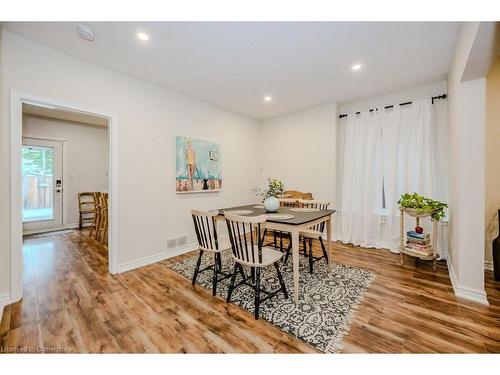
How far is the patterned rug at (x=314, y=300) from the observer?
1.61m

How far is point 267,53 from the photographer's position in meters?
2.38

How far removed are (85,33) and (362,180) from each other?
4.21m

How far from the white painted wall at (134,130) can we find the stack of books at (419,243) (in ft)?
10.0

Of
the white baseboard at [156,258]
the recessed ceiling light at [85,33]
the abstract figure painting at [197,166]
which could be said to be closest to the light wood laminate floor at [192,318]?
the white baseboard at [156,258]

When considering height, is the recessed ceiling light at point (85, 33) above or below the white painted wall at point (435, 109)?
above

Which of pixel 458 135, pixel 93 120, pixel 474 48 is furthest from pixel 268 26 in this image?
pixel 93 120

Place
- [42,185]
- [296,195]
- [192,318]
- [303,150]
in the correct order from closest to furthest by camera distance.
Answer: [192,318] < [296,195] < [303,150] < [42,185]

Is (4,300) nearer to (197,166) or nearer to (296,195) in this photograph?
(197,166)

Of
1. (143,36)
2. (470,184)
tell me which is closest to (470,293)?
(470,184)

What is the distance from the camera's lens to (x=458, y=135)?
2098 millimetres

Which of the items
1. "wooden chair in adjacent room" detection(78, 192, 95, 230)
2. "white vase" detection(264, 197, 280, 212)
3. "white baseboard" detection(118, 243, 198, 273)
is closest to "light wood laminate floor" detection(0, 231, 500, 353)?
"white baseboard" detection(118, 243, 198, 273)

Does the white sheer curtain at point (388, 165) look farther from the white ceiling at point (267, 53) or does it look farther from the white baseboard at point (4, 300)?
the white baseboard at point (4, 300)

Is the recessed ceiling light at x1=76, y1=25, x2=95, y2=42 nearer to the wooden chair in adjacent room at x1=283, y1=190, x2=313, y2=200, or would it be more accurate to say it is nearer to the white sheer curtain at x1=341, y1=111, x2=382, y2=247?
the wooden chair in adjacent room at x1=283, y1=190, x2=313, y2=200
